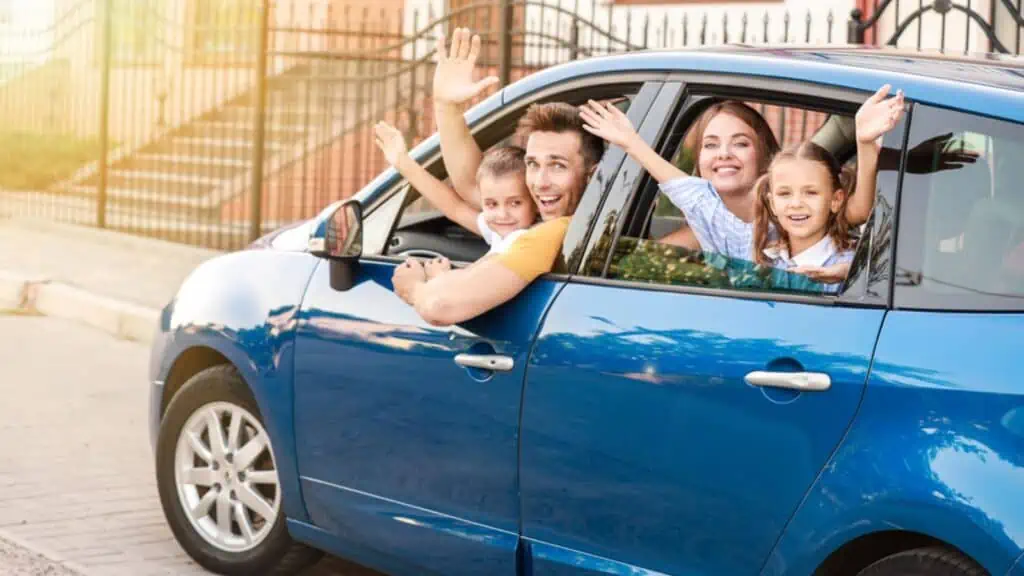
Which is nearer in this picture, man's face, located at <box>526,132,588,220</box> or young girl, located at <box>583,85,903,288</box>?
young girl, located at <box>583,85,903,288</box>

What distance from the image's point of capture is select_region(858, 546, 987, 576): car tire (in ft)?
11.2

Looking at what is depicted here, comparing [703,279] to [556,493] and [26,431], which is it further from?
[26,431]

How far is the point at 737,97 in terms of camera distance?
4.21 m

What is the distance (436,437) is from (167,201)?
13827mm

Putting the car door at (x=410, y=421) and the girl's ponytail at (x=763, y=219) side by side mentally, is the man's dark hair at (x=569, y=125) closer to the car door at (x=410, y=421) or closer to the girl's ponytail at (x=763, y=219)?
the car door at (x=410, y=421)

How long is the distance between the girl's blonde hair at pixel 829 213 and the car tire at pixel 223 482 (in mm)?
1795

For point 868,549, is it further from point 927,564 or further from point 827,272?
point 827,272

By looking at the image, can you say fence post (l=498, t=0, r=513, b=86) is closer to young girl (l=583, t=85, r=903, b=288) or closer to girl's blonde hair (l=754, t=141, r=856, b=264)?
young girl (l=583, t=85, r=903, b=288)

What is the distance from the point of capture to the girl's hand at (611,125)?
4281mm

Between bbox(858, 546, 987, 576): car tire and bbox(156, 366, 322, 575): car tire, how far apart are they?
220 centimetres

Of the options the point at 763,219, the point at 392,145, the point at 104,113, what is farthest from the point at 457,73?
the point at 104,113

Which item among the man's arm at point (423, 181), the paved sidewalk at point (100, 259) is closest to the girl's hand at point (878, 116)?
the man's arm at point (423, 181)

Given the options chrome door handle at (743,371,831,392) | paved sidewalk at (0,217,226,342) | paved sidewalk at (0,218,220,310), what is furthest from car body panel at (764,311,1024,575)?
paved sidewalk at (0,218,220,310)

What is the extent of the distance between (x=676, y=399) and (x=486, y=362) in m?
0.62
